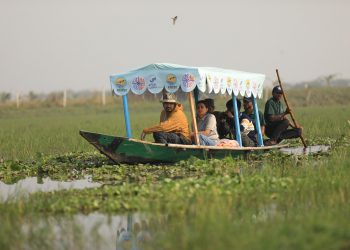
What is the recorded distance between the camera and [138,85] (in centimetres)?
1032

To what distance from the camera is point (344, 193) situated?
6.98 metres

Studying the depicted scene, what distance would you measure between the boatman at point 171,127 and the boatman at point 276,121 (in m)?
2.13

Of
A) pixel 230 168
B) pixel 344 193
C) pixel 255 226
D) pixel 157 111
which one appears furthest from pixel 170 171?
pixel 157 111

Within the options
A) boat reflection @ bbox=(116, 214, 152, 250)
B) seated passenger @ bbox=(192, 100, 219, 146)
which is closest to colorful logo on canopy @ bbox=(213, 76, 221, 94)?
seated passenger @ bbox=(192, 100, 219, 146)

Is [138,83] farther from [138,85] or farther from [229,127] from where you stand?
[229,127]

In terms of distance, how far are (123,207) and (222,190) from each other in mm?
976

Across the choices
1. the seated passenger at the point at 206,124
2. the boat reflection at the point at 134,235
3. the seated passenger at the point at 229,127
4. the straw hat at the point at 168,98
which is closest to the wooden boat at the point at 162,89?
the straw hat at the point at 168,98

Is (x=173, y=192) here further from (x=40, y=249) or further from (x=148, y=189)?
(x=40, y=249)

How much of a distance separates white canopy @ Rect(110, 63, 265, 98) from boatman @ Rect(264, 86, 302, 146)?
1.39m

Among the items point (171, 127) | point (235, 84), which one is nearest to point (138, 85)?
point (171, 127)

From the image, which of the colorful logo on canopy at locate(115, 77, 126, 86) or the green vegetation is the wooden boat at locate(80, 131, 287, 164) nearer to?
the green vegetation

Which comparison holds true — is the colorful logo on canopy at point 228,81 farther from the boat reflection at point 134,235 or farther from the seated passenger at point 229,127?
the boat reflection at point 134,235

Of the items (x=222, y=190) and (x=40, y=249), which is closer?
(x=40, y=249)

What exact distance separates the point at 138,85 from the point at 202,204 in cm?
425
